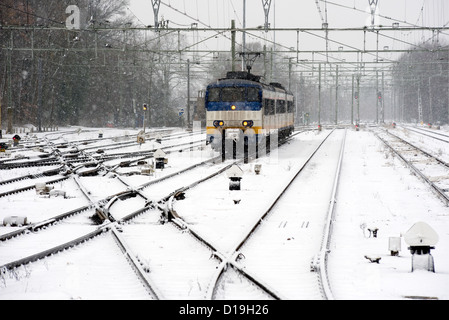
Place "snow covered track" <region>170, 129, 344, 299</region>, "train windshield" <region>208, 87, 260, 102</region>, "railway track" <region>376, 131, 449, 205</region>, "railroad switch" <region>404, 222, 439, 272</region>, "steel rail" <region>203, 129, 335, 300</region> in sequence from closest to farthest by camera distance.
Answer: "steel rail" <region>203, 129, 335, 300</region> → "snow covered track" <region>170, 129, 344, 299</region> → "railroad switch" <region>404, 222, 439, 272</region> → "railway track" <region>376, 131, 449, 205</region> → "train windshield" <region>208, 87, 260, 102</region>

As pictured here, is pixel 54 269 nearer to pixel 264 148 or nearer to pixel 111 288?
pixel 111 288

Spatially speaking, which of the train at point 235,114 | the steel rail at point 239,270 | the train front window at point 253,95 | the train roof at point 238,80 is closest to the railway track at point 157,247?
the steel rail at point 239,270

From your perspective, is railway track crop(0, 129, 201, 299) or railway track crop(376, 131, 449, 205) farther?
railway track crop(376, 131, 449, 205)

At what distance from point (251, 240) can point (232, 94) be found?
49.5 ft

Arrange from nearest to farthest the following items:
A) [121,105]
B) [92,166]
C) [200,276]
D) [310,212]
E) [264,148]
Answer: [200,276]
[310,212]
[92,166]
[264,148]
[121,105]

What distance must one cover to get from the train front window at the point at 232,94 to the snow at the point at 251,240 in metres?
6.69

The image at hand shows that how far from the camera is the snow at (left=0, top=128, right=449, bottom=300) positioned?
662 centimetres

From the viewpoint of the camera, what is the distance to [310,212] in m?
11.6

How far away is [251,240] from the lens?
9.08 meters

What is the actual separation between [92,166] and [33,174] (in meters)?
3.16

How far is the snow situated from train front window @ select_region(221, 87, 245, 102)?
669 centimetres

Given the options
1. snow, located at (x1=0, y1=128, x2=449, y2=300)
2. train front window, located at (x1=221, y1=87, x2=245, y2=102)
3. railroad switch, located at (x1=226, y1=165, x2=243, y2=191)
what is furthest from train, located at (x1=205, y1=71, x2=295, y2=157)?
railroad switch, located at (x1=226, y1=165, x2=243, y2=191)

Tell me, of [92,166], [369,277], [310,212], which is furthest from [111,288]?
[92,166]

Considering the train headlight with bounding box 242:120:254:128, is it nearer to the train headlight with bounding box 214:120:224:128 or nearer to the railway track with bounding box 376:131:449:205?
the train headlight with bounding box 214:120:224:128
